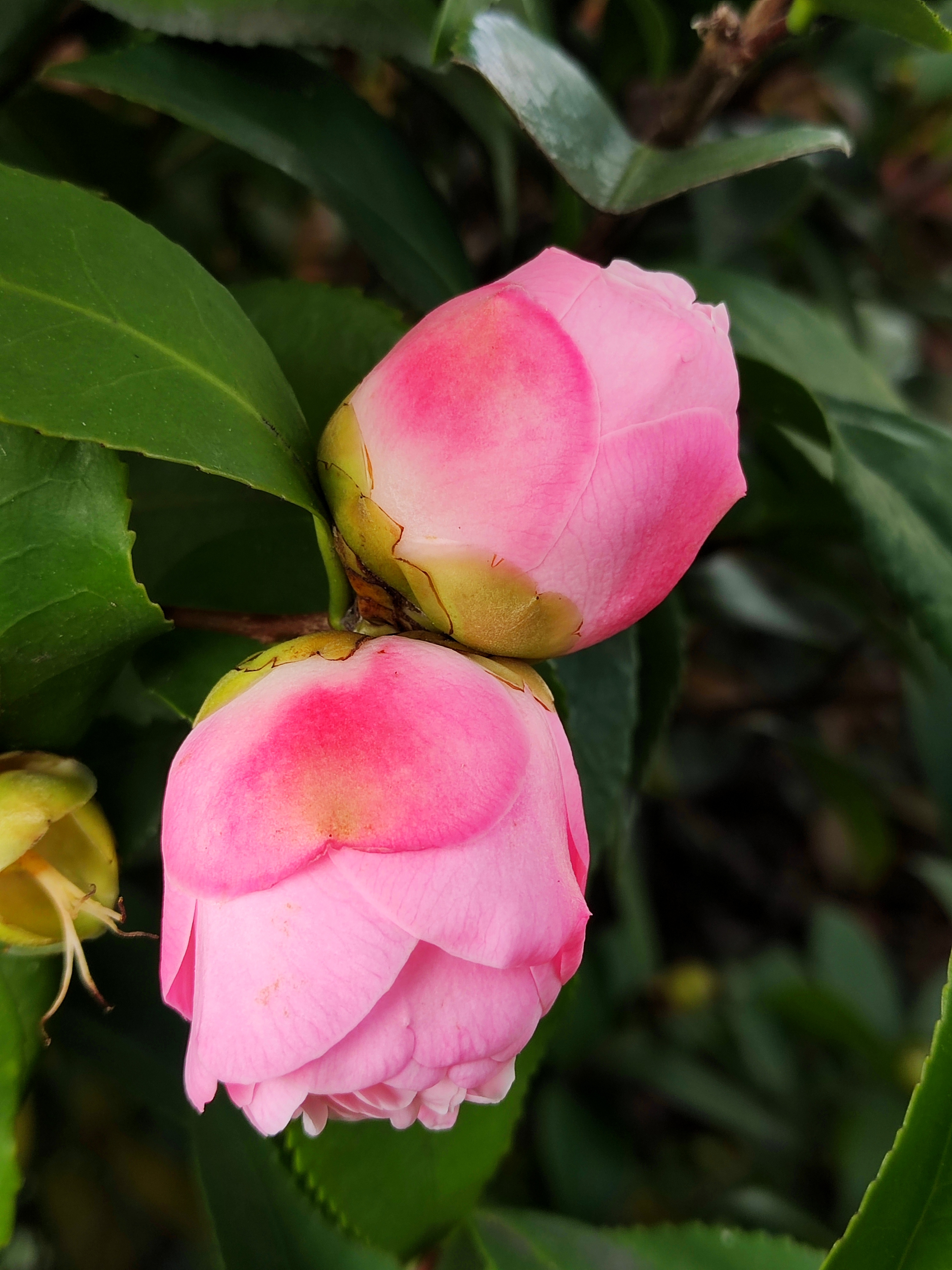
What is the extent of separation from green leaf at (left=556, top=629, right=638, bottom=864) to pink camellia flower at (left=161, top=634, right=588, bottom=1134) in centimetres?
16

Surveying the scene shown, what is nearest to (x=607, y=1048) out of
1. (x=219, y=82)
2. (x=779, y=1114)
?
(x=779, y=1114)

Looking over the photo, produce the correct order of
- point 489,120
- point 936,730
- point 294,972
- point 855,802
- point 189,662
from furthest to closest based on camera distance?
point 855,802
point 936,730
point 489,120
point 189,662
point 294,972

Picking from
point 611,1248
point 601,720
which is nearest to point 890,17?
point 601,720

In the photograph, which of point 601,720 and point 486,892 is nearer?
point 486,892

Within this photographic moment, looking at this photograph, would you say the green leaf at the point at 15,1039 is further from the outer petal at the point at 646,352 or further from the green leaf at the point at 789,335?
the green leaf at the point at 789,335

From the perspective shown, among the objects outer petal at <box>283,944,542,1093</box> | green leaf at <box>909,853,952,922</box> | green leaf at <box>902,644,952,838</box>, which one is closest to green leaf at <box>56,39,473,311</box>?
outer petal at <box>283,944,542,1093</box>

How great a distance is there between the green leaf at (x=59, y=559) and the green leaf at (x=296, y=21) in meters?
0.15

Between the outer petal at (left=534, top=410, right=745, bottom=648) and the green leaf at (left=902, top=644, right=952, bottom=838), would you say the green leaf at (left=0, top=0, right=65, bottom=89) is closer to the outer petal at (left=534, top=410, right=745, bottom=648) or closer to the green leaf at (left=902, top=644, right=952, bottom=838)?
the outer petal at (left=534, top=410, right=745, bottom=648)

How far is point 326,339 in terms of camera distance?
15.8 inches

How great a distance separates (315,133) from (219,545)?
0.21 metres

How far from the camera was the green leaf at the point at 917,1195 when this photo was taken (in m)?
0.30

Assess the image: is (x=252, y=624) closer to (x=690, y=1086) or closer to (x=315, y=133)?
(x=315, y=133)

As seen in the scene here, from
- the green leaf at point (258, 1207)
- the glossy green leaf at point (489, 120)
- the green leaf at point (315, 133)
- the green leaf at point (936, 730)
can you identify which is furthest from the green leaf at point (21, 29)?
the green leaf at point (936, 730)

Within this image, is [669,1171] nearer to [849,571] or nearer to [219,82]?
[849,571]
